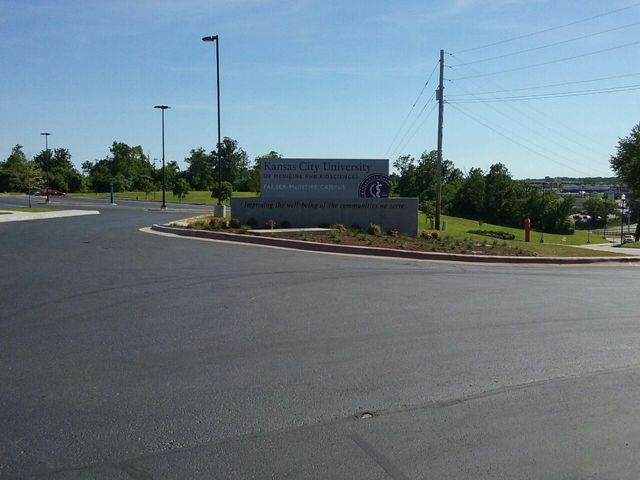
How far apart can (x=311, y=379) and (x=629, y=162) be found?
6156 centimetres

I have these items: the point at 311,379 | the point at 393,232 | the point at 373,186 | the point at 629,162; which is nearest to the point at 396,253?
the point at 393,232

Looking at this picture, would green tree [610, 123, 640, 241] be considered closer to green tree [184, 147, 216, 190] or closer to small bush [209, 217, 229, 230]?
small bush [209, 217, 229, 230]

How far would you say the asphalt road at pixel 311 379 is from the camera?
4598 mm

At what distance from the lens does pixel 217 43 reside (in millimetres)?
36406

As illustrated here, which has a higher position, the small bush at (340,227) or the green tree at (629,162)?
the green tree at (629,162)

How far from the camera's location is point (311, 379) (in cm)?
641

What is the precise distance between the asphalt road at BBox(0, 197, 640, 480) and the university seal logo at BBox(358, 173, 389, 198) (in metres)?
13.8

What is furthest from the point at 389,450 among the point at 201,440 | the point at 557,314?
the point at 557,314

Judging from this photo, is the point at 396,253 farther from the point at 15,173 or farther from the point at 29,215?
the point at 15,173

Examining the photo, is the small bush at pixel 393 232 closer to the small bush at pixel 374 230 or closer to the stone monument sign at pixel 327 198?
the small bush at pixel 374 230

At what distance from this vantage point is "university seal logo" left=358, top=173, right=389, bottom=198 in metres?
26.2

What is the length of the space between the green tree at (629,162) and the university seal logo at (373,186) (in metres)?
41.7

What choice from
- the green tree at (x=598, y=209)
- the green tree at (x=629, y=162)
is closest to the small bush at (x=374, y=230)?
the green tree at (x=629, y=162)

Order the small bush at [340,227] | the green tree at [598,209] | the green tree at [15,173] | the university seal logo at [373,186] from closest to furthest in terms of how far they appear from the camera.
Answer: the small bush at [340,227]
the university seal logo at [373,186]
the green tree at [15,173]
the green tree at [598,209]
